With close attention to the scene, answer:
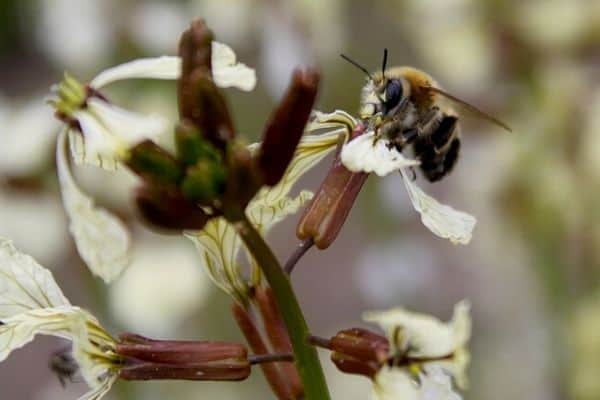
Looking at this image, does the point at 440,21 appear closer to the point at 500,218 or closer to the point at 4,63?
the point at 500,218

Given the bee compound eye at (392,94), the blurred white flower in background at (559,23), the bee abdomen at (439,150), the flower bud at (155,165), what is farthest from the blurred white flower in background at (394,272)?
the flower bud at (155,165)

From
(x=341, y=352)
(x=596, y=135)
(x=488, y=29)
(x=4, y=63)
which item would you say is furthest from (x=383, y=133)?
(x=4, y=63)

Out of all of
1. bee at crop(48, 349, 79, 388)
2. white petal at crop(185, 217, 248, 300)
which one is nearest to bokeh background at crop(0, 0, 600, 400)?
bee at crop(48, 349, 79, 388)

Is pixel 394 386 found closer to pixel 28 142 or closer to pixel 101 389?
pixel 101 389

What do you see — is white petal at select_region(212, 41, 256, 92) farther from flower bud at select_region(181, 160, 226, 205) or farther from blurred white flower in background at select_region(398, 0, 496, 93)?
blurred white flower in background at select_region(398, 0, 496, 93)

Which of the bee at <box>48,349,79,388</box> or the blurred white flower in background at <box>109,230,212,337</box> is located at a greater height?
the bee at <box>48,349,79,388</box>

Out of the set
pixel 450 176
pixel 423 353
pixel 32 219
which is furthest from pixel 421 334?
pixel 450 176
